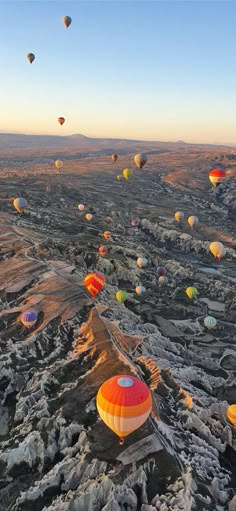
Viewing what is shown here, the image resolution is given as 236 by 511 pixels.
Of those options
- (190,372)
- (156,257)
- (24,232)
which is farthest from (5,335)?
(156,257)

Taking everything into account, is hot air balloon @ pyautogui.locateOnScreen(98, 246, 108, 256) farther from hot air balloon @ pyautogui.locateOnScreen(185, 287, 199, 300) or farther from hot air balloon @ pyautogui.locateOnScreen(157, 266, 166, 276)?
hot air balloon @ pyautogui.locateOnScreen(185, 287, 199, 300)

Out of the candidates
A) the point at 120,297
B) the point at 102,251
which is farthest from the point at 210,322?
the point at 102,251

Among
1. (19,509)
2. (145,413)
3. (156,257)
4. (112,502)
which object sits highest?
(145,413)

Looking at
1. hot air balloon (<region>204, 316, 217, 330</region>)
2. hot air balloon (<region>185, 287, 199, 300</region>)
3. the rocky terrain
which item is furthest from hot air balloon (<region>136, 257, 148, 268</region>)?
hot air balloon (<region>204, 316, 217, 330</region>)

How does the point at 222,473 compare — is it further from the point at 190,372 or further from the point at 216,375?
the point at 216,375

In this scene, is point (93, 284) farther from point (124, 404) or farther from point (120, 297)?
point (124, 404)

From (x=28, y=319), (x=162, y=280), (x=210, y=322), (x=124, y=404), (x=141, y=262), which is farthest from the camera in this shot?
(x=141, y=262)
